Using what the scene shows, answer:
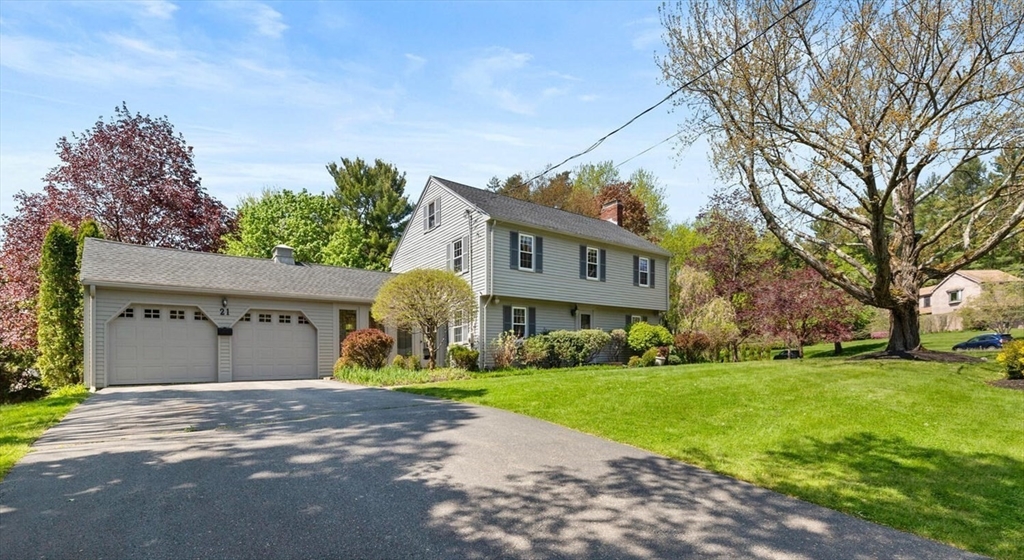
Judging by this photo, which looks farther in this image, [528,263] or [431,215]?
[431,215]

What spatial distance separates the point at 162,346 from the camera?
1434 centimetres

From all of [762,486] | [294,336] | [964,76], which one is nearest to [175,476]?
[762,486]

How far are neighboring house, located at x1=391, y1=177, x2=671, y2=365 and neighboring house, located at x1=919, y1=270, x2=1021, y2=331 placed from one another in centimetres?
3414

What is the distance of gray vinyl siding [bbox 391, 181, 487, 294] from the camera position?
17609 mm

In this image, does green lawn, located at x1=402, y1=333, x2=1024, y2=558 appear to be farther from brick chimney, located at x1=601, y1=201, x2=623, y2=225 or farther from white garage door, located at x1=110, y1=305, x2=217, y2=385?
brick chimney, located at x1=601, y1=201, x2=623, y2=225

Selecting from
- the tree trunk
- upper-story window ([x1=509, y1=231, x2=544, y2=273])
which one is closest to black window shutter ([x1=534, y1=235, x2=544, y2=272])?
upper-story window ([x1=509, y1=231, x2=544, y2=273])

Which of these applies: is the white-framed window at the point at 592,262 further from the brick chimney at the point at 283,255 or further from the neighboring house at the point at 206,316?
the brick chimney at the point at 283,255

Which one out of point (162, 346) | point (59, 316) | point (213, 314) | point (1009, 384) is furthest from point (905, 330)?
point (59, 316)

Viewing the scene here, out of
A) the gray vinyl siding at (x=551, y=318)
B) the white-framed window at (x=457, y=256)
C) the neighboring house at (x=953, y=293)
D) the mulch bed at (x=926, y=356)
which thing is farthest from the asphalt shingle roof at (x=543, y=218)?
the neighboring house at (x=953, y=293)

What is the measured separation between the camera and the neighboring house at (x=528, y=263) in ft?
57.4

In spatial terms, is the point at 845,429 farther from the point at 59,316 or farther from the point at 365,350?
the point at 59,316

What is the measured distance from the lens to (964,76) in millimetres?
10664

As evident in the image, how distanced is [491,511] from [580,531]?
75cm

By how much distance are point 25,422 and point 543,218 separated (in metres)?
16.0
